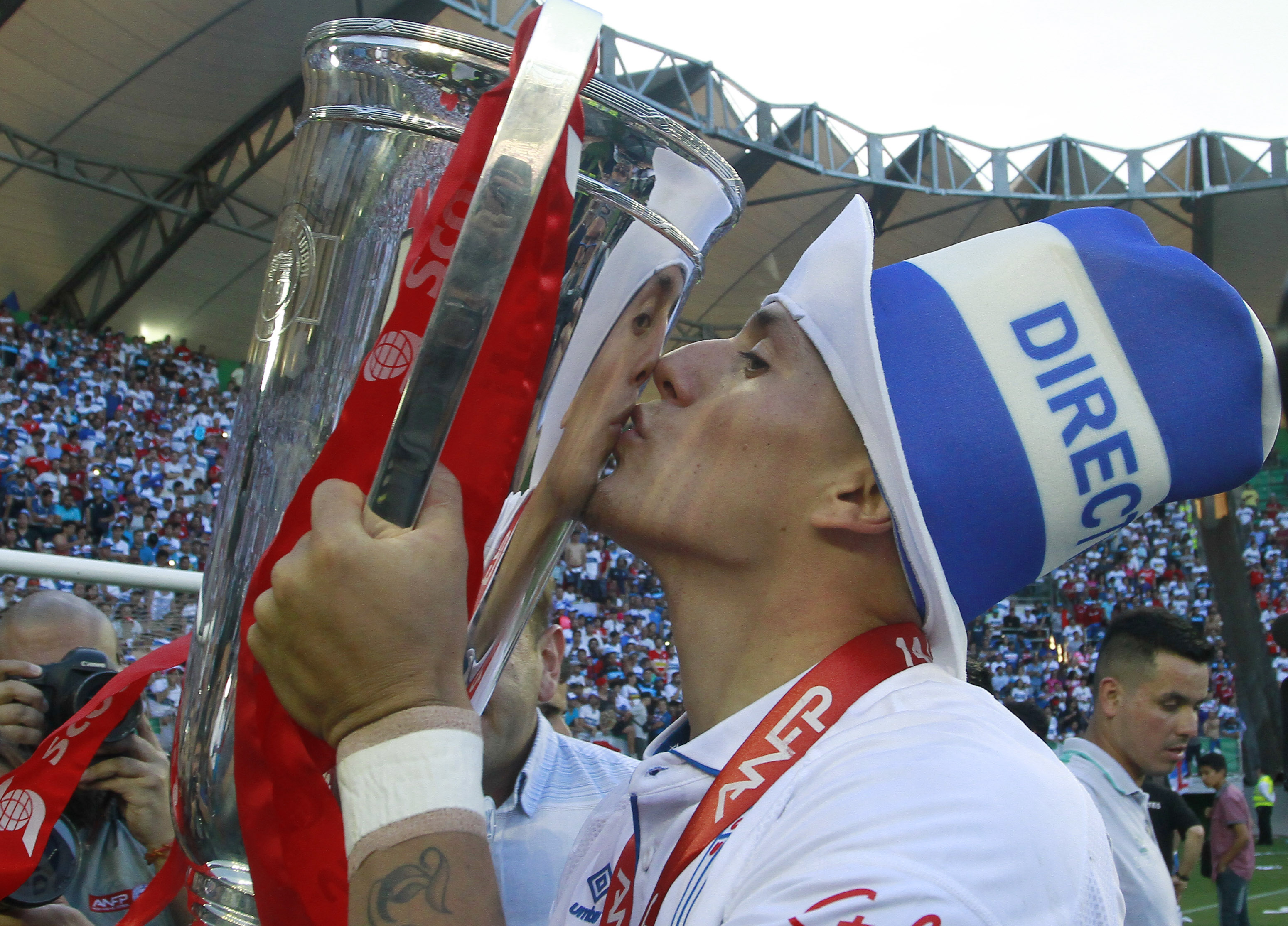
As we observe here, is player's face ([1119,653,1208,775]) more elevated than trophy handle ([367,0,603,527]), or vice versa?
trophy handle ([367,0,603,527])

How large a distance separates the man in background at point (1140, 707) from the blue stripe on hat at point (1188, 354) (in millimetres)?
2772

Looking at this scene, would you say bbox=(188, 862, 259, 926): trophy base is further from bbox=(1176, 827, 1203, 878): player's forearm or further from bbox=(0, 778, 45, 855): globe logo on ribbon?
bbox=(1176, 827, 1203, 878): player's forearm

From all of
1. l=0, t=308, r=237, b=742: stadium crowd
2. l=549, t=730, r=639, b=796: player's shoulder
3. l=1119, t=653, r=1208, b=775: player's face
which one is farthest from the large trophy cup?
l=0, t=308, r=237, b=742: stadium crowd

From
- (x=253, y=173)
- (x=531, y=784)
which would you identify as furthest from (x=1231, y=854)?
(x=253, y=173)

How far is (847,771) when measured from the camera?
0.87 metres

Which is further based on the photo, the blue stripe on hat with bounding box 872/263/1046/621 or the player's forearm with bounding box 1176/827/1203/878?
the player's forearm with bounding box 1176/827/1203/878

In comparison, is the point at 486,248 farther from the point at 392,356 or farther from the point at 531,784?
the point at 531,784

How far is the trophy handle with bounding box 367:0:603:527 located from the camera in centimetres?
71

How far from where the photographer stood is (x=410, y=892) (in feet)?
2.44

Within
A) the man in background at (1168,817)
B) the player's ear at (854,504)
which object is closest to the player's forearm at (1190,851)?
the man in background at (1168,817)

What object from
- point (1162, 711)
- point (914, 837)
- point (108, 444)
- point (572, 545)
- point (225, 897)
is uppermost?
point (108, 444)

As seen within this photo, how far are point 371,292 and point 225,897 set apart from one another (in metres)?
0.54

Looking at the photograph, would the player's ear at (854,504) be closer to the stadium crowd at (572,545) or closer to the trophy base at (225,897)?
the trophy base at (225,897)

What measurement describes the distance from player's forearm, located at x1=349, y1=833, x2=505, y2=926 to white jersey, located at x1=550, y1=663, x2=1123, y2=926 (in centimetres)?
18
